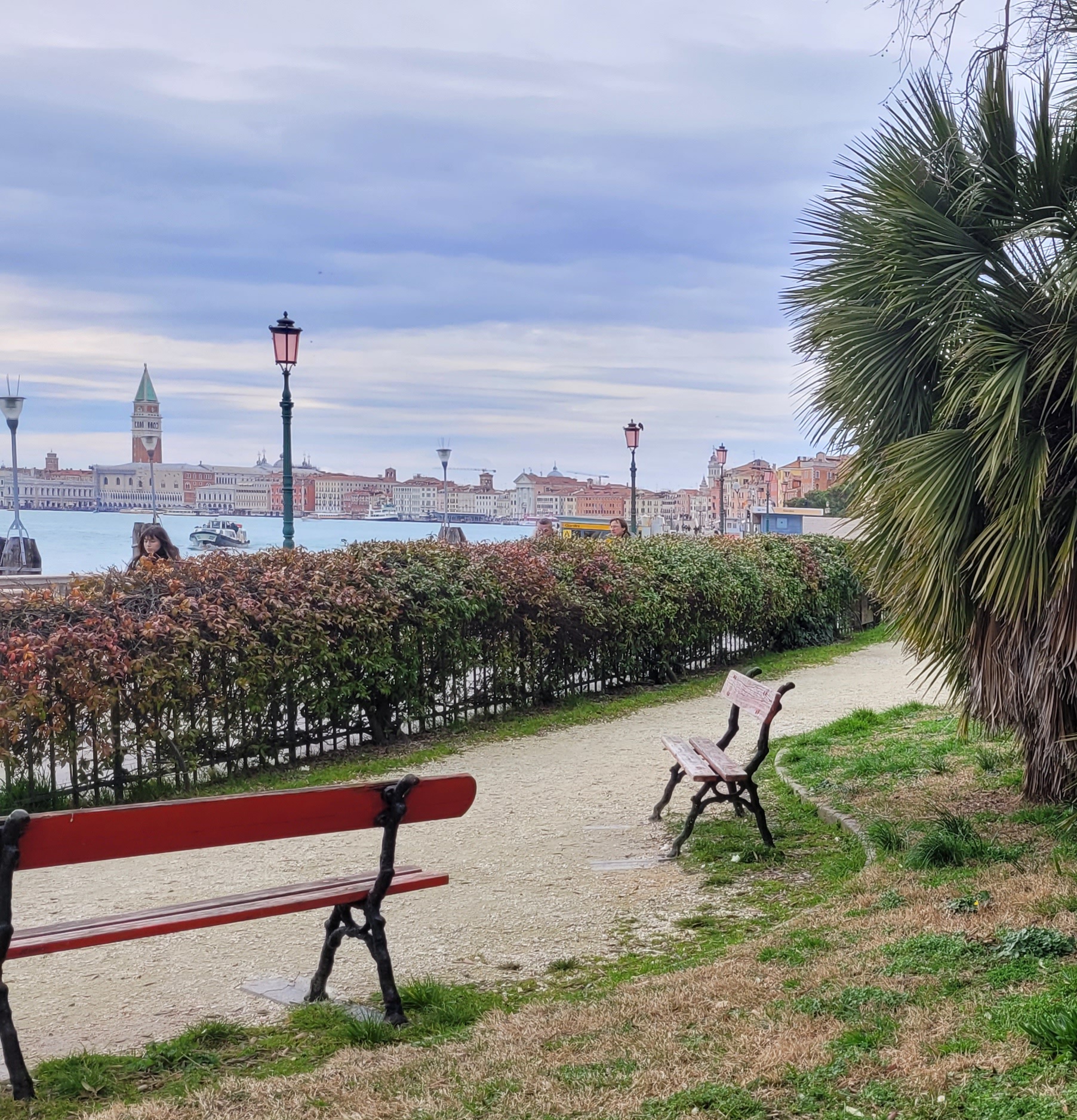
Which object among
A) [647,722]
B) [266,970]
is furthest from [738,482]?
[266,970]

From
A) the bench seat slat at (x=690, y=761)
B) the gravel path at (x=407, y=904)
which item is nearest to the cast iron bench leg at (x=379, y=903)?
the gravel path at (x=407, y=904)

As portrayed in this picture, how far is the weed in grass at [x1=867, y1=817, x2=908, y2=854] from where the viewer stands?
5891 mm

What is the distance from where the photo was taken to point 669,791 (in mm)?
7207

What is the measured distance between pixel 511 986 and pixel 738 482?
106 meters

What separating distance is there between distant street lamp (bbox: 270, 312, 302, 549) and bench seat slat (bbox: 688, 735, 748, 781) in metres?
11.3

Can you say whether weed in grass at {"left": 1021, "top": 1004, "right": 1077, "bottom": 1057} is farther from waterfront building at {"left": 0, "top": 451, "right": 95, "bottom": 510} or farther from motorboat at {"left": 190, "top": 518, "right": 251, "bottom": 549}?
waterfront building at {"left": 0, "top": 451, "right": 95, "bottom": 510}

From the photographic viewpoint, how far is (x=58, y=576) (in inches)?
795

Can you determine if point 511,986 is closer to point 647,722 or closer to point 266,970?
point 266,970

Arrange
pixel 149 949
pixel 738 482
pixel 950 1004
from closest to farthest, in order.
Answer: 1. pixel 950 1004
2. pixel 149 949
3. pixel 738 482

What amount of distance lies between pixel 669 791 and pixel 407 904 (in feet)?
6.86

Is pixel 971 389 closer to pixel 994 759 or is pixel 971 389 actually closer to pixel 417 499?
pixel 994 759

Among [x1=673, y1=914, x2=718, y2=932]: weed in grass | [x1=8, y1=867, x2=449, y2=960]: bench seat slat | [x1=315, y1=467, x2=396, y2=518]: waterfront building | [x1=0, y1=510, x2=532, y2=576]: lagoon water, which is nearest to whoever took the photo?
[x1=8, y1=867, x2=449, y2=960]: bench seat slat

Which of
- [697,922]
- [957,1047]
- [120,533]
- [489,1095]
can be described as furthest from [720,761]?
[120,533]

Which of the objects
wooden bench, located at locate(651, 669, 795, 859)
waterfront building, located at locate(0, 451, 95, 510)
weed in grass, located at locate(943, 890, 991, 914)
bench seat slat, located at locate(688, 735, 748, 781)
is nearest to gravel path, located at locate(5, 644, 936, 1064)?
wooden bench, located at locate(651, 669, 795, 859)
